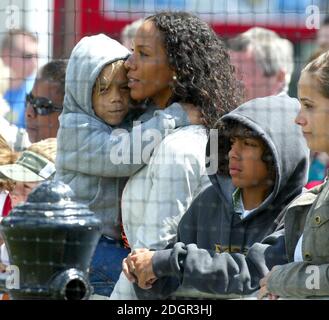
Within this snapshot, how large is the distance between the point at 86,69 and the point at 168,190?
0.74 m

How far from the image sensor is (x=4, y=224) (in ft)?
15.3

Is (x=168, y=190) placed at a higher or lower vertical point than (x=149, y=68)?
lower

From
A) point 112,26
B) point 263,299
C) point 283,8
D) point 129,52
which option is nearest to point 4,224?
point 263,299

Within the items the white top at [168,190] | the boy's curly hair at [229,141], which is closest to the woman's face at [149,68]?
the white top at [168,190]

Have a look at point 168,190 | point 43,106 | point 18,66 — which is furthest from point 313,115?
point 18,66

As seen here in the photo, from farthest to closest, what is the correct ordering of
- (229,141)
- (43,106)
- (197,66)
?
(43,106)
(197,66)
(229,141)

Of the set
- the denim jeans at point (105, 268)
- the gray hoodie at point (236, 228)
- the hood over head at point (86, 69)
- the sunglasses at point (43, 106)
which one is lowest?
the denim jeans at point (105, 268)

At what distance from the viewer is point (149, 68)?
5.66 metres

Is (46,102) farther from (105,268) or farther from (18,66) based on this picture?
(18,66)

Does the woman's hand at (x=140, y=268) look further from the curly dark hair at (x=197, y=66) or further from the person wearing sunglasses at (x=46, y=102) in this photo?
the person wearing sunglasses at (x=46, y=102)

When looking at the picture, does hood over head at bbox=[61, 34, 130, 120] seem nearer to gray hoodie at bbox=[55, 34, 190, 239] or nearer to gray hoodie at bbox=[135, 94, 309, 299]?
gray hoodie at bbox=[55, 34, 190, 239]

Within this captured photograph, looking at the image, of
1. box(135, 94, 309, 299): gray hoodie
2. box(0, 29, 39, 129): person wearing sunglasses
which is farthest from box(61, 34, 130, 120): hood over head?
box(0, 29, 39, 129): person wearing sunglasses

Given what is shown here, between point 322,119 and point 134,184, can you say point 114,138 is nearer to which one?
point 134,184

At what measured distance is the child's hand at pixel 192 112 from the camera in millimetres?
5631
